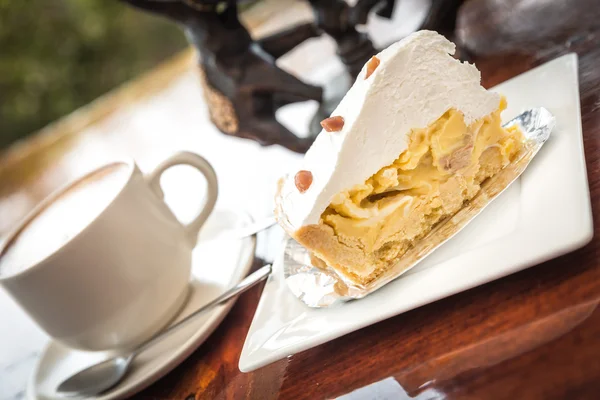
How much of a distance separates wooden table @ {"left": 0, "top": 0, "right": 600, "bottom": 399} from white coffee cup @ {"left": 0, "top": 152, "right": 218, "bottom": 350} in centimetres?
9

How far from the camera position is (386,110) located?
1.73 ft

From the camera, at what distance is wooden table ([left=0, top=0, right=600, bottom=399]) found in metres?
0.37

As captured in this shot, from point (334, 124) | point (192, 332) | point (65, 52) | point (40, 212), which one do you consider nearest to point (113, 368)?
point (192, 332)

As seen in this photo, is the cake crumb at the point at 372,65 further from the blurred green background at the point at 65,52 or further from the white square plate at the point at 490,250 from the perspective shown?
the blurred green background at the point at 65,52

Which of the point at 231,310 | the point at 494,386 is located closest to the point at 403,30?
the point at 231,310

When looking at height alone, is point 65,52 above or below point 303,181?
below

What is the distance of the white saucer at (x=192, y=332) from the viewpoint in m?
0.61

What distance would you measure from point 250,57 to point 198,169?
0.23 metres

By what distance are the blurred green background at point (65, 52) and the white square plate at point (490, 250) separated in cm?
293

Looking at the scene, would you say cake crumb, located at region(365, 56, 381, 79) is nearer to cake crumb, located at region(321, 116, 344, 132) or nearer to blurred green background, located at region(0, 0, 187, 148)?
cake crumb, located at region(321, 116, 344, 132)

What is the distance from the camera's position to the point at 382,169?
543 mm

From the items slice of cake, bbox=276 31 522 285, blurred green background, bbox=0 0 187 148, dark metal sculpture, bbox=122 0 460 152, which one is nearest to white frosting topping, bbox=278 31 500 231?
slice of cake, bbox=276 31 522 285

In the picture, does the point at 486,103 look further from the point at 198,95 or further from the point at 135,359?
the point at 198,95

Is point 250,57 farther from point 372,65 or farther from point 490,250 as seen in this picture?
point 490,250
